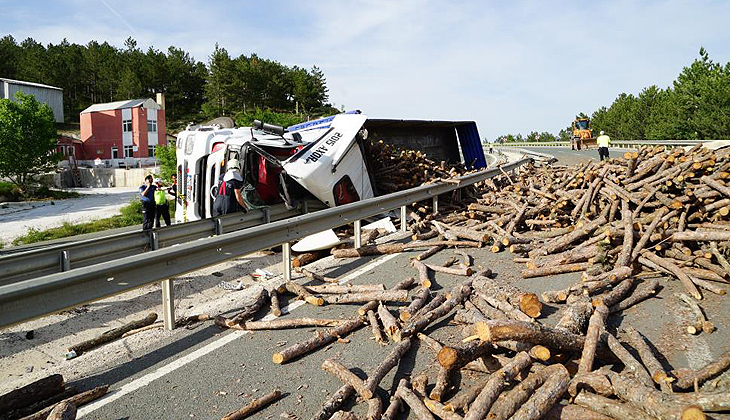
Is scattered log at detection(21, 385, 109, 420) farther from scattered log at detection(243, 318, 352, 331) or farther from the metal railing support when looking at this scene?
scattered log at detection(243, 318, 352, 331)

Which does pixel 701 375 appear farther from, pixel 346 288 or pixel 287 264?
pixel 287 264

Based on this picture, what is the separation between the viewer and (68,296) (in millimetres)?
3805

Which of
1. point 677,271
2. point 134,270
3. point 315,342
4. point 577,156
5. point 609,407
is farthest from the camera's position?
point 577,156

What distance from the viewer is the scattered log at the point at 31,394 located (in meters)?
3.27

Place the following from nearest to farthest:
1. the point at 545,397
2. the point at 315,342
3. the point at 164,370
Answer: the point at 545,397, the point at 164,370, the point at 315,342

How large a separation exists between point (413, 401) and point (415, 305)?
5.89ft

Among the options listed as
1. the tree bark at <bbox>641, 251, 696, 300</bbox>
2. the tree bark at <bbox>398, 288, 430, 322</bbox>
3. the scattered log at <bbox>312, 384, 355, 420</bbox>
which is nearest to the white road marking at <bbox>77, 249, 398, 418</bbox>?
the tree bark at <bbox>398, 288, 430, 322</bbox>

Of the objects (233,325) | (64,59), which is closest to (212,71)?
(64,59)

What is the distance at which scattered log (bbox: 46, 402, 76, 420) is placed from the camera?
311 cm

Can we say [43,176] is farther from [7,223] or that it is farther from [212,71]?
[212,71]

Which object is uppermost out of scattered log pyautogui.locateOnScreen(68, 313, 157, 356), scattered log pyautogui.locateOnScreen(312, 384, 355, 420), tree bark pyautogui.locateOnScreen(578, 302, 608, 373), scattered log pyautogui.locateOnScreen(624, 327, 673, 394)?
tree bark pyautogui.locateOnScreen(578, 302, 608, 373)

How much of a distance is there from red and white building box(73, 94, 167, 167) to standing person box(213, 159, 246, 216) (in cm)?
6176

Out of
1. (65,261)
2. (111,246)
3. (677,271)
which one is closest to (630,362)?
(677,271)

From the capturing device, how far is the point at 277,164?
9656 millimetres
